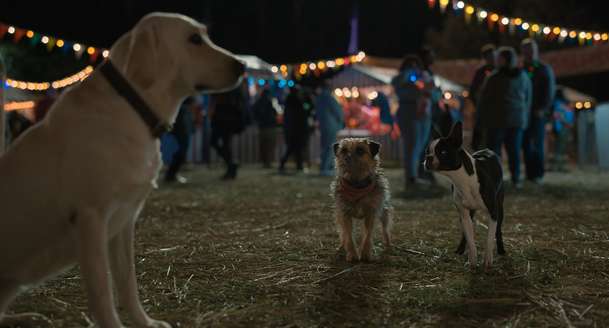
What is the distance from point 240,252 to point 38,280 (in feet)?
6.47

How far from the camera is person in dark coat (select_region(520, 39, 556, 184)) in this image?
28.5ft

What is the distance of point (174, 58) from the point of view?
206 cm

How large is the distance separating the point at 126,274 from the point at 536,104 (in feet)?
26.2

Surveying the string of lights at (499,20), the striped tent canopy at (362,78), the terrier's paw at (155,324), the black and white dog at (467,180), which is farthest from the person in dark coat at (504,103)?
the striped tent canopy at (362,78)

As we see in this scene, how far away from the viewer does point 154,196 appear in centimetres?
770

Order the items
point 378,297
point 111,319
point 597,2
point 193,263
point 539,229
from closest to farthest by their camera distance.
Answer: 1. point 111,319
2. point 378,297
3. point 193,263
4. point 539,229
5. point 597,2

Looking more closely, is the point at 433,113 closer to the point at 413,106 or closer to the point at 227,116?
the point at 413,106

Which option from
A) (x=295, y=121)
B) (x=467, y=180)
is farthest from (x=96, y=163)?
(x=295, y=121)

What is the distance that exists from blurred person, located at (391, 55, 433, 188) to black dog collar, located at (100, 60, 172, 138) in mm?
6180

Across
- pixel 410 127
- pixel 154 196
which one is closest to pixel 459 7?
pixel 410 127

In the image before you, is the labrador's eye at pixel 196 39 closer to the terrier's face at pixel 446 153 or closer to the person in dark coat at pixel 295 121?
the terrier's face at pixel 446 153

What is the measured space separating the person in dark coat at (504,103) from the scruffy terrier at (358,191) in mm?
4328

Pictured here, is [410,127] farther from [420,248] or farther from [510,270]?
[510,270]

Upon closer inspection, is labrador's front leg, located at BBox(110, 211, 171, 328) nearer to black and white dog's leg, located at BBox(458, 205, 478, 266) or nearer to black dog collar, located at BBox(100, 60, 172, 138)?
black dog collar, located at BBox(100, 60, 172, 138)
